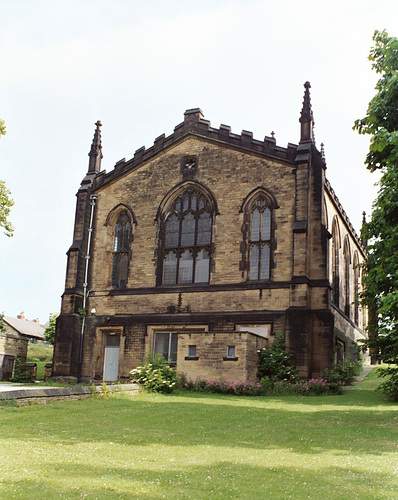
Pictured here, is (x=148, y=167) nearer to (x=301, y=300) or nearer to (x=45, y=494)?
(x=301, y=300)

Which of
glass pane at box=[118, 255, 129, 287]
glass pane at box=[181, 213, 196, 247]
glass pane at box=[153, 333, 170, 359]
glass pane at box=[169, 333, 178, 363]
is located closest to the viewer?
glass pane at box=[169, 333, 178, 363]

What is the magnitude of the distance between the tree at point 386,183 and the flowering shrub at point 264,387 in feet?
12.3

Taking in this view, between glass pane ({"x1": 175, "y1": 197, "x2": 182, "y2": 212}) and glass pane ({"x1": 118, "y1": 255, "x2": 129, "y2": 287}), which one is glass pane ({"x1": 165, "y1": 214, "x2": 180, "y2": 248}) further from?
glass pane ({"x1": 118, "y1": 255, "x2": 129, "y2": 287})

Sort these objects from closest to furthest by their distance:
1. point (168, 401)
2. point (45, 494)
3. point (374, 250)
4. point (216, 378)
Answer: point (45, 494), point (168, 401), point (374, 250), point (216, 378)

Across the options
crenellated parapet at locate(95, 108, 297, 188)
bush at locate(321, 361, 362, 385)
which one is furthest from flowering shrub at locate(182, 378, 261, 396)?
crenellated parapet at locate(95, 108, 297, 188)

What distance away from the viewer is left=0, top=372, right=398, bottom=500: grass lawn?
6891 millimetres

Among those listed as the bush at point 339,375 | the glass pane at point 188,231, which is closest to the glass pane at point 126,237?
the glass pane at point 188,231

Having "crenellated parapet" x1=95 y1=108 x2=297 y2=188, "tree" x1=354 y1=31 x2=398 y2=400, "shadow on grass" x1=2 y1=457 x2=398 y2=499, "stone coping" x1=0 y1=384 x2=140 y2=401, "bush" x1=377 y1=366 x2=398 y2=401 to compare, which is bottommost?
"shadow on grass" x1=2 y1=457 x2=398 y2=499

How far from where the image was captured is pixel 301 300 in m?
24.4

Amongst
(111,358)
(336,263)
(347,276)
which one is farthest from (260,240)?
(347,276)

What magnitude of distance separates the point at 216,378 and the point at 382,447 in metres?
12.8

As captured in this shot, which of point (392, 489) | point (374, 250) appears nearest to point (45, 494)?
point (392, 489)

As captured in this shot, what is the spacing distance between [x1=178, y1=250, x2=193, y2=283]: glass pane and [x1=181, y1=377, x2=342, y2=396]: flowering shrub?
6419 mm

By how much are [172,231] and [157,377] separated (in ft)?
32.2
